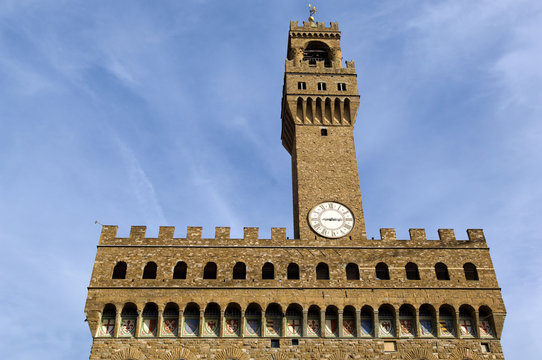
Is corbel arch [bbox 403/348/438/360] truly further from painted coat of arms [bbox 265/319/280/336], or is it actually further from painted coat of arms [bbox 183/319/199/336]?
painted coat of arms [bbox 183/319/199/336]

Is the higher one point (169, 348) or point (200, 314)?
point (200, 314)

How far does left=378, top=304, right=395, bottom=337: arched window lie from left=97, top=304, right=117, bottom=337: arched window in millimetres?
13962

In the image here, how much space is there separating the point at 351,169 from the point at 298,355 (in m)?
12.4

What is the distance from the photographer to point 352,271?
30.4m

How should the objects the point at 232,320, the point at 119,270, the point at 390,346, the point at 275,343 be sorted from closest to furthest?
the point at 275,343, the point at 390,346, the point at 232,320, the point at 119,270

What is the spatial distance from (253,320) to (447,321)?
1042 centimetres

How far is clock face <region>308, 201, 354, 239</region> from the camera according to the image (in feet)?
104

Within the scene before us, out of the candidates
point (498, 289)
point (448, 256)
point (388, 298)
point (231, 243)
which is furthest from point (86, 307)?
point (498, 289)

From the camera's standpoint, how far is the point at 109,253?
3014 cm

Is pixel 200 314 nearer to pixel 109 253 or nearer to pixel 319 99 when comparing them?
pixel 109 253

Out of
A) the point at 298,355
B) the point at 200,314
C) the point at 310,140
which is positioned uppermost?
the point at 310,140

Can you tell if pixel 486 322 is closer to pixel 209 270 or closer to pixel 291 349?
pixel 291 349

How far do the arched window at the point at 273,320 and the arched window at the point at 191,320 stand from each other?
3665 mm

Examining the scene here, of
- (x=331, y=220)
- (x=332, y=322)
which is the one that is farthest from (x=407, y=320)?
(x=331, y=220)
